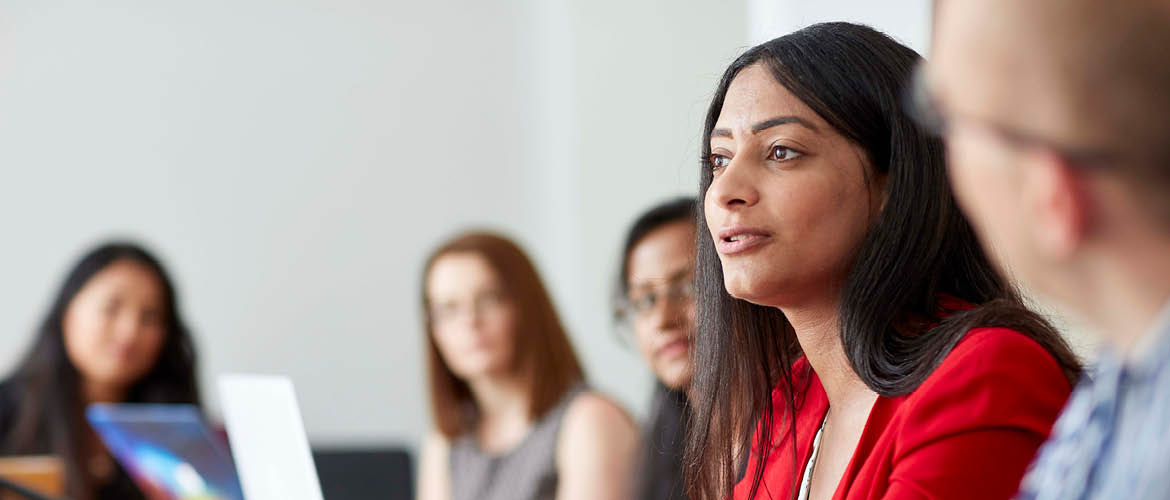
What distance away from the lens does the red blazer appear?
108cm

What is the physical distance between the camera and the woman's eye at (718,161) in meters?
1.36

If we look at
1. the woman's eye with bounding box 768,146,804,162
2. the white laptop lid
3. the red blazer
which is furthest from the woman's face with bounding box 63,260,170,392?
the red blazer

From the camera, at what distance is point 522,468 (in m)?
2.61

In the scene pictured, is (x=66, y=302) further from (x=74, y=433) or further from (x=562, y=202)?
(x=562, y=202)

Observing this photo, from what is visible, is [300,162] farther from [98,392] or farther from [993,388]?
[993,388]

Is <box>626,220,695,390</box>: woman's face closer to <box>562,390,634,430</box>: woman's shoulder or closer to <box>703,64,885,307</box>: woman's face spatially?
<box>562,390,634,430</box>: woman's shoulder

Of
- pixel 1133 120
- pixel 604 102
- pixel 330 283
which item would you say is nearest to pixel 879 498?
pixel 1133 120

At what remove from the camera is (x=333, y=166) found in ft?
13.9

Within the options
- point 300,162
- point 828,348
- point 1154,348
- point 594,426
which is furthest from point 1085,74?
point 300,162

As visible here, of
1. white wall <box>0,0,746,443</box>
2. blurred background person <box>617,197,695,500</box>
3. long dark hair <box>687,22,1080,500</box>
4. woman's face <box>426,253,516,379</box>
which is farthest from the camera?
white wall <box>0,0,746,443</box>

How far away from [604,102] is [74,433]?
5.74 feet

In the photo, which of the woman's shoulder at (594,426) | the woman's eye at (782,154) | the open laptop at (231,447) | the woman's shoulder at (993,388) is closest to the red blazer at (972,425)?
the woman's shoulder at (993,388)

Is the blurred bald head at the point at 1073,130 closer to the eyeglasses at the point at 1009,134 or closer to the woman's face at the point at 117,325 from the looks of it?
the eyeglasses at the point at 1009,134

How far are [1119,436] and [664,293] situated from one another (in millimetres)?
1555
